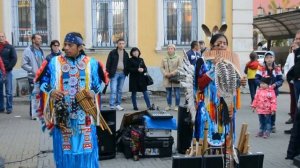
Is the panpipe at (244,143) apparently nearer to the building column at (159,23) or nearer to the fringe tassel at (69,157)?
the fringe tassel at (69,157)

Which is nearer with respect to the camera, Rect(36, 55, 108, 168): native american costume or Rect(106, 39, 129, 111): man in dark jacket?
Rect(36, 55, 108, 168): native american costume

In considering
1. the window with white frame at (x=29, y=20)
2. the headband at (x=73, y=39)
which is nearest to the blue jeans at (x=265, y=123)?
the headband at (x=73, y=39)

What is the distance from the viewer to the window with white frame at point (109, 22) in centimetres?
1695

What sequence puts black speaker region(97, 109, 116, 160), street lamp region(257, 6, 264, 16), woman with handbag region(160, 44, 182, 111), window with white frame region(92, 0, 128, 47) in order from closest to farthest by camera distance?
black speaker region(97, 109, 116, 160) → woman with handbag region(160, 44, 182, 111) → window with white frame region(92, 0, 128, 47) → street lamp region(257, 6, 264, 16)

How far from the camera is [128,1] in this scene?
17.0 meters

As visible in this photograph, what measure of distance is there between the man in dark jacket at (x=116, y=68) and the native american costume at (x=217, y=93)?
294 inches

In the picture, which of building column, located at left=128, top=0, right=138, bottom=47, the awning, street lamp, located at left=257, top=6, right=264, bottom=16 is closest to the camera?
building column, located at left=128, top=0, right=138, bottom=47

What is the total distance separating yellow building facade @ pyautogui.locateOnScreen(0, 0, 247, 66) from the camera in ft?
53.4

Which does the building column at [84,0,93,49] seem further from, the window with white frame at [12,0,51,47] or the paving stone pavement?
the paving stone pavement

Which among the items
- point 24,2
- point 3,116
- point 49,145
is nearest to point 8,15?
point 24,2

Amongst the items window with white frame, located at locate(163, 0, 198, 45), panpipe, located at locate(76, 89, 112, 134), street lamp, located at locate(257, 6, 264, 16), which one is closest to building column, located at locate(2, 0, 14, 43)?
window with white frame, located at locate(163, 0, 198, 45)

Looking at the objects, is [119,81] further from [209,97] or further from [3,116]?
[209,97]

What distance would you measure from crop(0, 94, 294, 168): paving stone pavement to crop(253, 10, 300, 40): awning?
10.5 meters

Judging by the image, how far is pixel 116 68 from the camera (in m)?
13.7
